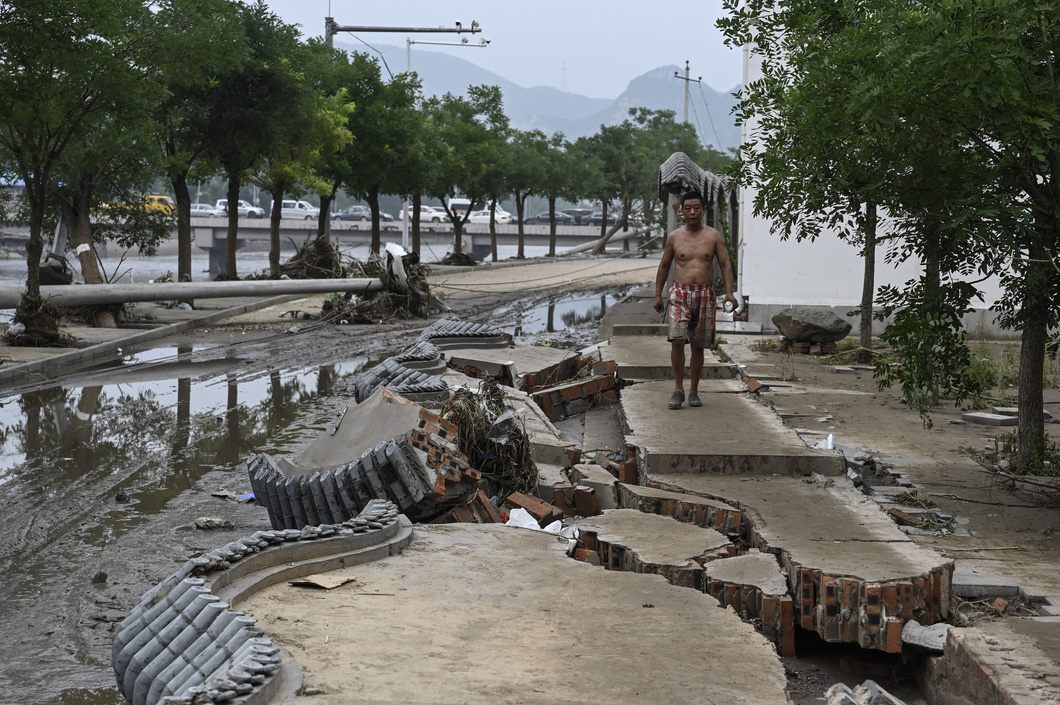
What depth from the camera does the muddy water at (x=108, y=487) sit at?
5.02m

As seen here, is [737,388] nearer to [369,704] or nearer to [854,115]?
[854,115]

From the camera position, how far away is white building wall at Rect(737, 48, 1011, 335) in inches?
704

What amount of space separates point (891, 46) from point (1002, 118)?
74 cm

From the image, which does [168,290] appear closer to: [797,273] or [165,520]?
[797,273]

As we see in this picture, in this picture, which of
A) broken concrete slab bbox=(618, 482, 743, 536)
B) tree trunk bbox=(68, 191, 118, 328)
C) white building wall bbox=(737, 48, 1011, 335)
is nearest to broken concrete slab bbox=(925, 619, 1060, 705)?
broken concrete slab bbox=(618, 482, 743, 536)

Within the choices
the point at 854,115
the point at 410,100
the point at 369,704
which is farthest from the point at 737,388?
the point at 410,100

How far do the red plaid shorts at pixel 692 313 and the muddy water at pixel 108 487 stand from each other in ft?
12.2

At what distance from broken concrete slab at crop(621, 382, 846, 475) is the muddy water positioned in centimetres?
282

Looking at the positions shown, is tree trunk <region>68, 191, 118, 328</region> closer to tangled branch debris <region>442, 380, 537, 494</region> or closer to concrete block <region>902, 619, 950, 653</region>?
tangled branch debris <region>442, 380, 537, 494</region>

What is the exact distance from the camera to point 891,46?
18.9ft

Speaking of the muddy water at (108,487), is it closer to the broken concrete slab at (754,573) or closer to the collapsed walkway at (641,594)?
the collapsed walkway at (641,594)

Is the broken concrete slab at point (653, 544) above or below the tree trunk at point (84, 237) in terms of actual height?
below

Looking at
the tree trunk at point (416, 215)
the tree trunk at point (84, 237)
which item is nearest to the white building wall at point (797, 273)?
the tree trunk at point (84, 237)

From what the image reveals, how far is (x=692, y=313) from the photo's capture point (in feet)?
→ 30.3
